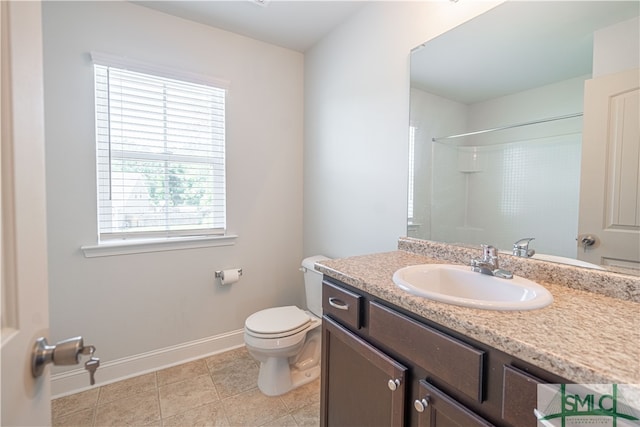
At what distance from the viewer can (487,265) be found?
1071mm

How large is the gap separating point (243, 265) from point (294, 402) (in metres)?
1.02

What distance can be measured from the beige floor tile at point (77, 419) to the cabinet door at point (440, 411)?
5.66 ft

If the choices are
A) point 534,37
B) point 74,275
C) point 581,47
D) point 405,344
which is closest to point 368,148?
point 534,37

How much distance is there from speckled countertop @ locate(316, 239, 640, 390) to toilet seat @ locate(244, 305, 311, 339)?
76 cm

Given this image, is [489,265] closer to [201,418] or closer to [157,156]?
[201,418]

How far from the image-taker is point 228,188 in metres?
2.17

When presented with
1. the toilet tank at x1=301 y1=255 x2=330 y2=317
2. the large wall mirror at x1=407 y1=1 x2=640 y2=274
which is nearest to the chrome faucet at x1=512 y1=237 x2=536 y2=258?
the large wall mirror at x1=407 y1=1 x2=640 y2=274

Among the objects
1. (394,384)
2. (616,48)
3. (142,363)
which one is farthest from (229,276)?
(616,48)

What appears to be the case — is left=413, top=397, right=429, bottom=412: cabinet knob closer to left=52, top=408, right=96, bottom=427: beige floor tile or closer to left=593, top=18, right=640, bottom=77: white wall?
left=593, top=18, right=640, bottom=77: white wall

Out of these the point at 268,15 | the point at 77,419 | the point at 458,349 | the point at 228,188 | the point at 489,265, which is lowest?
the point at 77,419

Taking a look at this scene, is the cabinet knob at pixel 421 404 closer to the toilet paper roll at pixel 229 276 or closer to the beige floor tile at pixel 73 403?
the toilet paper roll at pixel 229 276

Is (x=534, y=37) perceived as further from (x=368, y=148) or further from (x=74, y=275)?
(x=74, y=275)

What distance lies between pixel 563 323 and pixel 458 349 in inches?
9.8

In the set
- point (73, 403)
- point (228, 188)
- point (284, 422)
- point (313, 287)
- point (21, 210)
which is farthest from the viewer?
point (228, 188)
